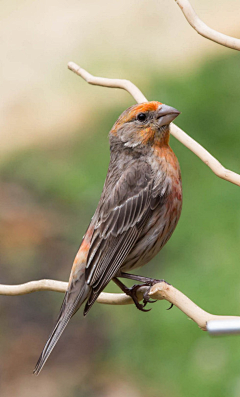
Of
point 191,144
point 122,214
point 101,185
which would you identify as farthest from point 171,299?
point 101,185

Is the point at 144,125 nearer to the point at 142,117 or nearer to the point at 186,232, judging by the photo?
the point at 142,117

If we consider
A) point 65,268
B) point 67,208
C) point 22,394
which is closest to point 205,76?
point 67,208

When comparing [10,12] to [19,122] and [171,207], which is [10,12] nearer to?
[19,122]

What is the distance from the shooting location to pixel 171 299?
2297mm

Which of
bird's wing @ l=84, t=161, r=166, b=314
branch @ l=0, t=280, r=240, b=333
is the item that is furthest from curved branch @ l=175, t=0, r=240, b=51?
branch @ l=0, t=280, r=240, b=333

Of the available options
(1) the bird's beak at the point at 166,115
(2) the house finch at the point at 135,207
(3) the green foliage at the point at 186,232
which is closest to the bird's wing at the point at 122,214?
(2) the house finch at the point at 135,207

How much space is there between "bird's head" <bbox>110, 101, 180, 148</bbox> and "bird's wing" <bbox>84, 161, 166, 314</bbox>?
0.12 metres

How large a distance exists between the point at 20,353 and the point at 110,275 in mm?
2869

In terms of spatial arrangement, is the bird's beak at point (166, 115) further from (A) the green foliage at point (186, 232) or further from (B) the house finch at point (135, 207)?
(A) the green foliage at point (186, 232)

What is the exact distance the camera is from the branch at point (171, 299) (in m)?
1.67

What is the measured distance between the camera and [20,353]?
216 inches

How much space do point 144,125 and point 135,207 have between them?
1.33 ft

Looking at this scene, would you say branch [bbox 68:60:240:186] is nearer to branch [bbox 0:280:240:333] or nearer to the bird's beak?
the bird's beak

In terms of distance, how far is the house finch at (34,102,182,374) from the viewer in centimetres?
300
